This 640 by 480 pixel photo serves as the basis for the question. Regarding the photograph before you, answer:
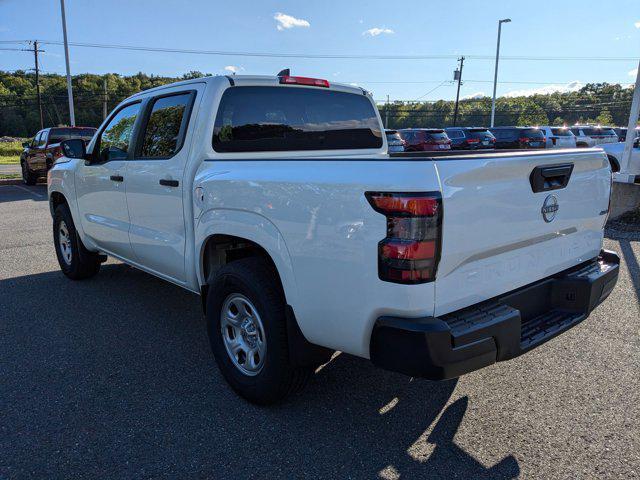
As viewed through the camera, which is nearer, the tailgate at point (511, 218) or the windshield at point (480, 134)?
the tailgate at point (511, 218)

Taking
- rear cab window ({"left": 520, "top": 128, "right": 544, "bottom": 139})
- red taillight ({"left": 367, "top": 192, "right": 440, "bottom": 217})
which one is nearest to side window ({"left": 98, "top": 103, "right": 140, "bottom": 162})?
red taillight ({"left": 367, "top": 192, "right": 440, "bottom": 217})

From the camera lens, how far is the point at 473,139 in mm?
21391

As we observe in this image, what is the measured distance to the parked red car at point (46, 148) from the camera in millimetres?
14953

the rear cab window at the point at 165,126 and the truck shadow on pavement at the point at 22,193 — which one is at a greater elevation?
the rear cab window at the point at 165,126

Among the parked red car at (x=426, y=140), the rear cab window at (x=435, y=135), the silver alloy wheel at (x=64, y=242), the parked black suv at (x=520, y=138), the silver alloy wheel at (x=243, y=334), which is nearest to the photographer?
the silver alloy wheel at (x=243, y=334)

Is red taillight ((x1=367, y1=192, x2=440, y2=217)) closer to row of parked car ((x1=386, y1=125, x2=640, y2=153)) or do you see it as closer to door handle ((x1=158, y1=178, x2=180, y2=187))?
door handle ((x1=158, y1=178, x2=180, y2=187))

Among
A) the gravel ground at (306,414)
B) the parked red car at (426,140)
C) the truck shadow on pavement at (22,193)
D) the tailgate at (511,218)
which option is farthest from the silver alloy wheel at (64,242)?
the parked red car at (426,140)

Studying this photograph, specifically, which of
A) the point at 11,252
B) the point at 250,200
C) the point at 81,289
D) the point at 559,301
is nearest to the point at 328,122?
the point at 250,200

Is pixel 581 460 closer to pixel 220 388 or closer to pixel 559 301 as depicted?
pixel 559 301

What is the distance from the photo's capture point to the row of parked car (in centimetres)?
1942

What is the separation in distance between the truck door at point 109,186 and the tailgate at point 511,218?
2937 millimetres

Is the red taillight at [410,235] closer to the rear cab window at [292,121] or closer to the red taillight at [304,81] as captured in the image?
the rear cab window at [292,121]

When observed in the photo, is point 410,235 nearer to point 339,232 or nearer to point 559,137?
point 339,232

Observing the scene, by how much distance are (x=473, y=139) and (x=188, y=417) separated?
20.8 metres
